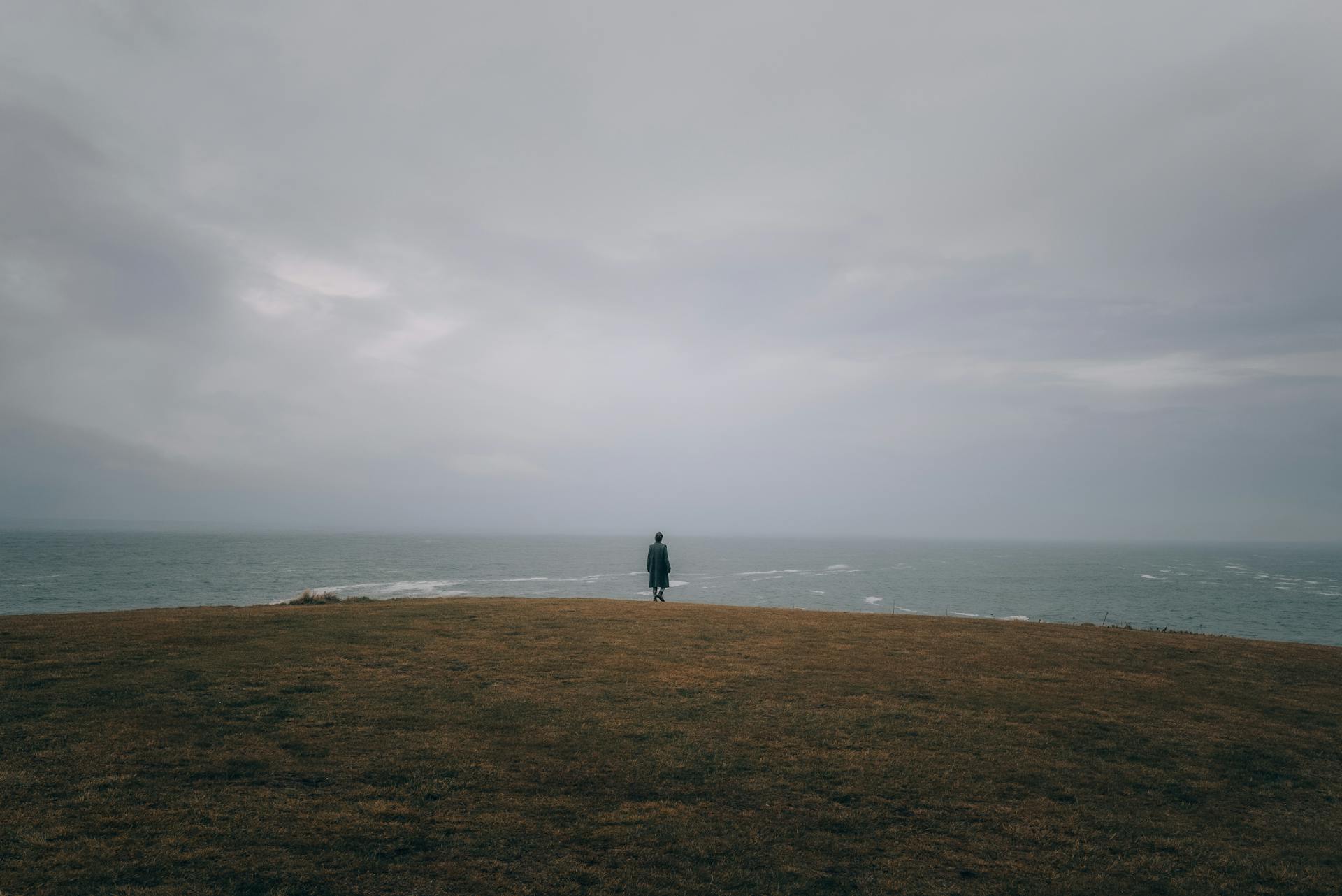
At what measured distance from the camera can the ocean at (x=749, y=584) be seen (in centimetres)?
7388

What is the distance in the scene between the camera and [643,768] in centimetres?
743

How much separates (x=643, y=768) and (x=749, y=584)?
97403mm

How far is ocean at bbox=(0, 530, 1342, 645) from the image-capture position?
242 feet

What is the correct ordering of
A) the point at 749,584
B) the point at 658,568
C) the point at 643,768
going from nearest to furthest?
the point at 643,768, the point at 658,568, the point at 749,584

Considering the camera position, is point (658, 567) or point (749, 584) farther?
point (749, 584)

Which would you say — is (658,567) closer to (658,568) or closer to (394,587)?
(658,568)

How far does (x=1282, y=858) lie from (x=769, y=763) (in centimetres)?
456

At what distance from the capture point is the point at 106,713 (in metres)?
8.38

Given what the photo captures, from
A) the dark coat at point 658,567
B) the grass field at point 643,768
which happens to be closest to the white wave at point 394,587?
the dark coat at point 658,567

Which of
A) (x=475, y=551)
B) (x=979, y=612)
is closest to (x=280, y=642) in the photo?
(x=979, y=612)

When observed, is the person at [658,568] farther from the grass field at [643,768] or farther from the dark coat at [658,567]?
the grass field at [643,768]

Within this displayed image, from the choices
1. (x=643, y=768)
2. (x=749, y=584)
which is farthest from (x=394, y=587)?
(x=643, y=768)

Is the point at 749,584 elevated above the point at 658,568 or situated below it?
below

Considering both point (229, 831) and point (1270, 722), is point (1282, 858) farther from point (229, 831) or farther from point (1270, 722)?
point (229, 831)
